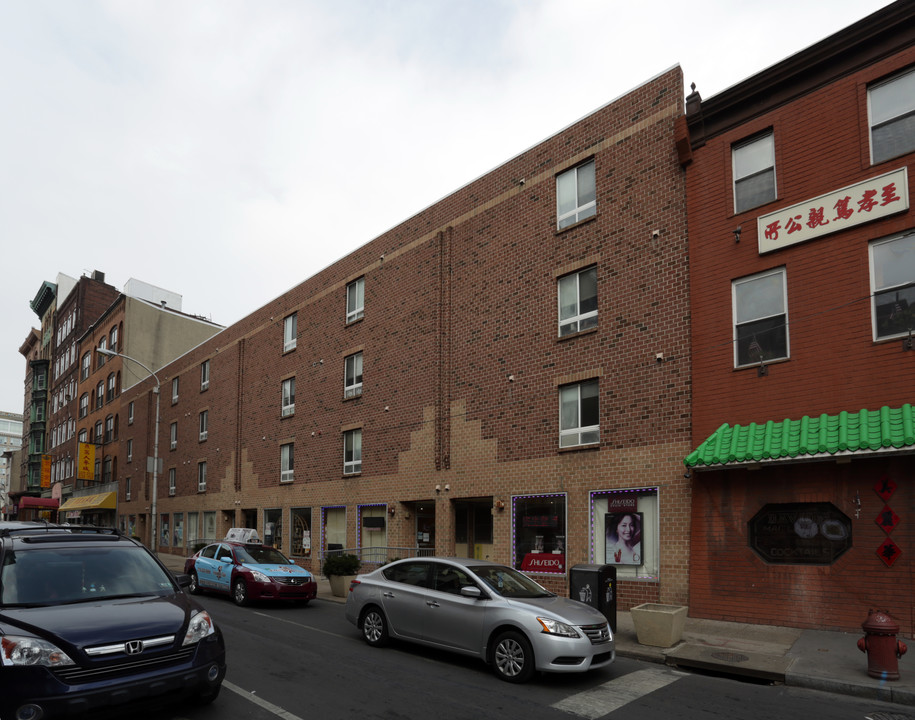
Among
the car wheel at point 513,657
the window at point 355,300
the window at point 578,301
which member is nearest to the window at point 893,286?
the window at point 578,301

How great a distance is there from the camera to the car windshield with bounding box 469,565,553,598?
31.5 feet

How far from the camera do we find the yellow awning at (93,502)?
156ft

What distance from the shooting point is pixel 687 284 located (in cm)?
1466

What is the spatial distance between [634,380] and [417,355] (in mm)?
8142

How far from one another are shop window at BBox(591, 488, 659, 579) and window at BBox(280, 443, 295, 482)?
15319 mm

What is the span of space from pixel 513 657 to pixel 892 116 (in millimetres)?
11030

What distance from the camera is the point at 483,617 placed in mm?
9250

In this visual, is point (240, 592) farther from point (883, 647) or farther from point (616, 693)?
point (883, 647)

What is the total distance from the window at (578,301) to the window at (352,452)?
9.64 meters

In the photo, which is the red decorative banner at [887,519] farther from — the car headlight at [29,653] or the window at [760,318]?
the car headlight at [29,653]

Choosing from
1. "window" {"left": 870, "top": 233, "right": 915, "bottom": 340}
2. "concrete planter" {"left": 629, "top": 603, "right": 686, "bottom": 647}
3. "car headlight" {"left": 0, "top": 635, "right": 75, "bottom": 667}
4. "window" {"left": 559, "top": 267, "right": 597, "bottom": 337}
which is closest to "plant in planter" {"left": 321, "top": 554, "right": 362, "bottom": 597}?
"window" {"left": 559, "top": 267, "right": 597, "bottom": 337}

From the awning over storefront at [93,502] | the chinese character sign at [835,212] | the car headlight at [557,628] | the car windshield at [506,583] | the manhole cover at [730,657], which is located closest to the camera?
the car headlight at [557,628]

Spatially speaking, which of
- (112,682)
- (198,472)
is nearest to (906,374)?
(112,682)

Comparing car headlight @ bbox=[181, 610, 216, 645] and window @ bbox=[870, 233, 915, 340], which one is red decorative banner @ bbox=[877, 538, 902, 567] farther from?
car headlight @ bbox=[181, 610, 216, 645]
